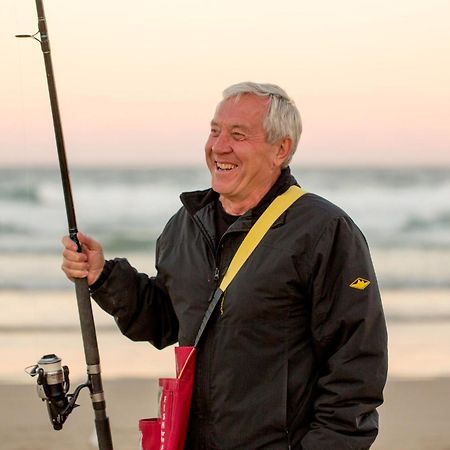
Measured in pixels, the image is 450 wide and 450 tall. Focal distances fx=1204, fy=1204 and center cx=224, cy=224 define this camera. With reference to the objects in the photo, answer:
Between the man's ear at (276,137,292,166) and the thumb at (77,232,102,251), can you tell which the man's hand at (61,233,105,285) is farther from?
the man's ear at (276,137,292,166)

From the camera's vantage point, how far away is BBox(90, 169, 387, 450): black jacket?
10.3ft

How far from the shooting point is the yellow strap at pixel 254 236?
10.6 ft

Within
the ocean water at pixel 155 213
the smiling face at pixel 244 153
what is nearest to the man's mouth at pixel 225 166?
the smiling face at pixel 244 153

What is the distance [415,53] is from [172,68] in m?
3.58

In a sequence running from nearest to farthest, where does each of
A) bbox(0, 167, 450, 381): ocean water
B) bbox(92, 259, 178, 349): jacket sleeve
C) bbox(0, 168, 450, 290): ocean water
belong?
bbox(92, 259, 178, 349): jacket sleeve, bbox(0, 167, 450, 381): ocean water, bbox(0, 168, 450, 290): ocean water

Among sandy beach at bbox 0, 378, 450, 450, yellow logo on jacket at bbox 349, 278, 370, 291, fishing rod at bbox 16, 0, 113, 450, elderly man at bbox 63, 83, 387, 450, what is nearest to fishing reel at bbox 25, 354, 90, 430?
fishing rod at bbox 16, 0, 113, 450

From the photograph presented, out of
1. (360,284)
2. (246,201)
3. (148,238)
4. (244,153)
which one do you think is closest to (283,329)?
(360,284)

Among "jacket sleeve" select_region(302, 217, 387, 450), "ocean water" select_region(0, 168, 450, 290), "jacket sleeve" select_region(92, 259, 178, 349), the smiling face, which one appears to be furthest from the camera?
"ocean water" select_region(0, 168, 450, 290)

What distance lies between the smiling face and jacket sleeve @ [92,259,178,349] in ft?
1.35

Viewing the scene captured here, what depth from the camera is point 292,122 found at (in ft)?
11.0

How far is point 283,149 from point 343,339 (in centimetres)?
58

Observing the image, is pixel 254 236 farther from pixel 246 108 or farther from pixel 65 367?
pixel 65 367

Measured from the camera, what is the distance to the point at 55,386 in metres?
3.42

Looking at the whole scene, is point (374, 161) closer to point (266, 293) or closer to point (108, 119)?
point (108, 119)
